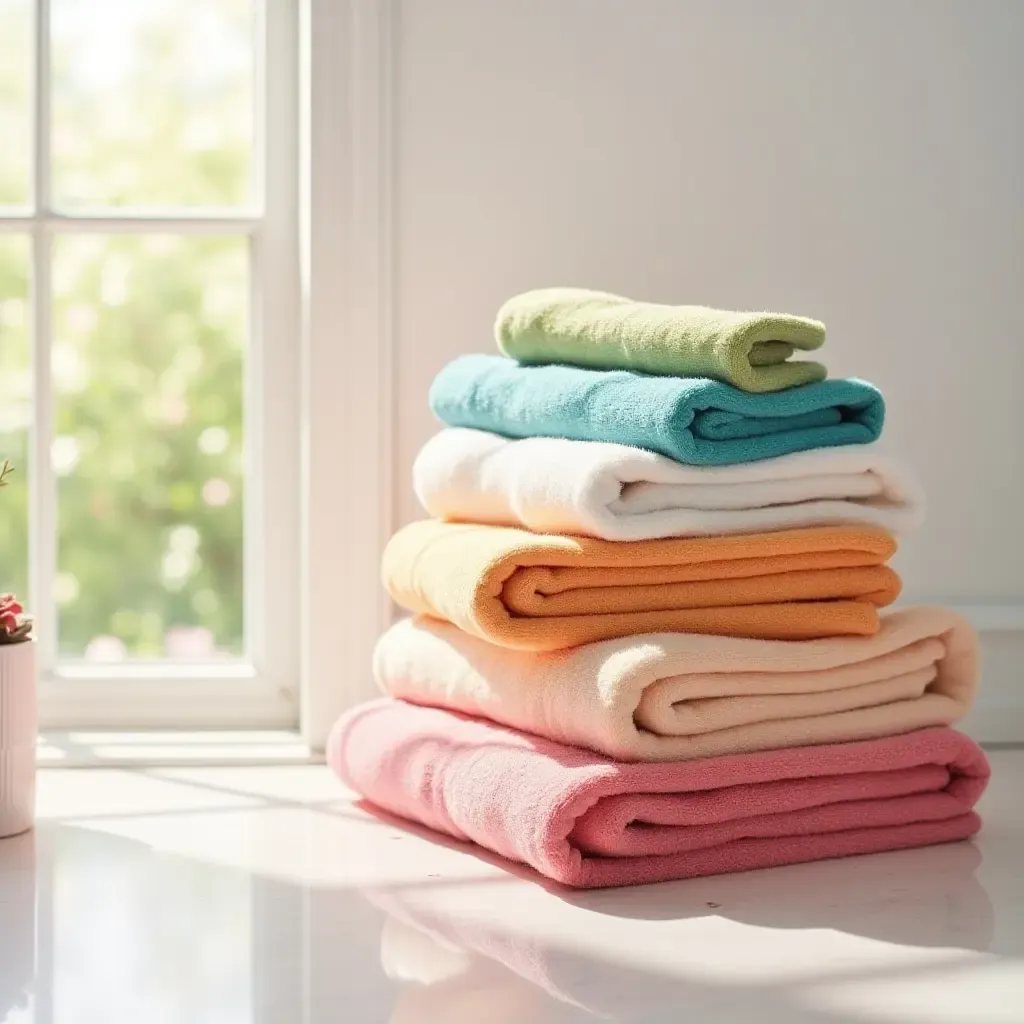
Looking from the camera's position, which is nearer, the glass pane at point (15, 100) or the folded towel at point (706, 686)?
the folded towel at point (706, 686)

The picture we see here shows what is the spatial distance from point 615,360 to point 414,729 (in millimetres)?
342

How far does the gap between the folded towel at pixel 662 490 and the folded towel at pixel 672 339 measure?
2.8 inches

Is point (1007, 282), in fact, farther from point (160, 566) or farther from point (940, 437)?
point (160, 566)

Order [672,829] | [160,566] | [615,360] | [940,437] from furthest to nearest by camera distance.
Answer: [160,566], [940,437], [615,360], [672,829]

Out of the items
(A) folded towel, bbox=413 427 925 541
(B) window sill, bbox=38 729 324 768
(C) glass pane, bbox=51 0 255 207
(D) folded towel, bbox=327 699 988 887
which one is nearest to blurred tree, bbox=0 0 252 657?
(C) glass pane, bbox=51 0 255 207

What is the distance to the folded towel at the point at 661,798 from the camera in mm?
1109

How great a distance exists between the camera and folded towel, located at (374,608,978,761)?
1136 mm

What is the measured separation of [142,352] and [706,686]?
3.90ft

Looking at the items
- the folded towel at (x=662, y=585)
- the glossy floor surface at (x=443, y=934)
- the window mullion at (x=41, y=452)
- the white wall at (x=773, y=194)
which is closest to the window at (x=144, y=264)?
the window mullion at (x=41, y=452)

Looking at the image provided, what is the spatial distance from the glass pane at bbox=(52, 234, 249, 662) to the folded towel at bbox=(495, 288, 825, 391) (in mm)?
655

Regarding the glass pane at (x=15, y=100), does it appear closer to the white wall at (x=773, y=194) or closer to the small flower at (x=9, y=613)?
the white wall at (x=773, y=194)

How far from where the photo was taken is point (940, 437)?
1.65 meters

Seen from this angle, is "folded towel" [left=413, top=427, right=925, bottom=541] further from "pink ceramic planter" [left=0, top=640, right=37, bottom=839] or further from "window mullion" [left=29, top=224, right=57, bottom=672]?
"window mullion" [left=29, top=224, right=57, bottom=672]

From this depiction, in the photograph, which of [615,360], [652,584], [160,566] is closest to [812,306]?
[615,360]
